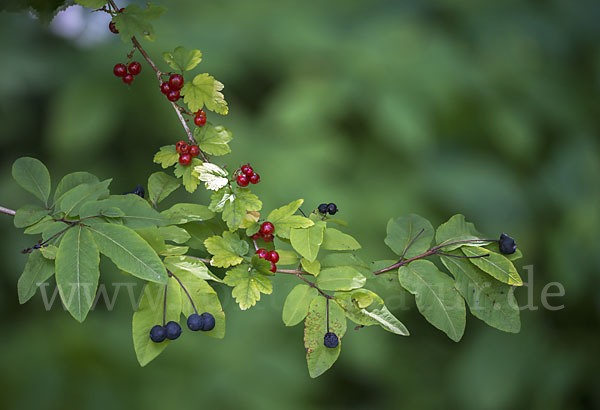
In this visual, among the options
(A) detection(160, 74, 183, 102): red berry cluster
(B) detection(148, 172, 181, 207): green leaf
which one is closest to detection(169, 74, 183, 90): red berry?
(A) detection(160, 74, 183, 102): red berry cluster

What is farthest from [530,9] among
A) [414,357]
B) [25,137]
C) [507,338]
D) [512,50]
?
[25,137]

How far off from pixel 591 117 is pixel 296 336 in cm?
170

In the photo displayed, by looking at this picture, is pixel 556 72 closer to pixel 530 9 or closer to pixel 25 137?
pixel 530 9

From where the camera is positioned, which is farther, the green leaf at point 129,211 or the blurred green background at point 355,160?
the blurred green background at point 355,160

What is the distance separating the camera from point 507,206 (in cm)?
229

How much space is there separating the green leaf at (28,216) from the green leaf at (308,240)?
11.9 inches

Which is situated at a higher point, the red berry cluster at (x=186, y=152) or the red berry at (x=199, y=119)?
the red berry at (x=199, y=119)

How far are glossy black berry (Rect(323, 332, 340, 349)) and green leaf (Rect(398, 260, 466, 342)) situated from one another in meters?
0.11

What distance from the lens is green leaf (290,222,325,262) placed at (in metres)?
0.64

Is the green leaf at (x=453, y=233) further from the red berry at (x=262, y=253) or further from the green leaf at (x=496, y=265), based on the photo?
the red berry at (x=262, y=253)

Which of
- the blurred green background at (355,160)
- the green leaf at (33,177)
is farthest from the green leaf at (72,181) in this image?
the blurred green background at (355,160)

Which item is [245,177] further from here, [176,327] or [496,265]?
[496,265]

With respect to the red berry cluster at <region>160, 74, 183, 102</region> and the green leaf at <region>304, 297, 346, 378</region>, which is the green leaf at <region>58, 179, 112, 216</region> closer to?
the red berry cluster at <region>160, 74, 183, 102</region>

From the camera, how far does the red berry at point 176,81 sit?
70 cm
